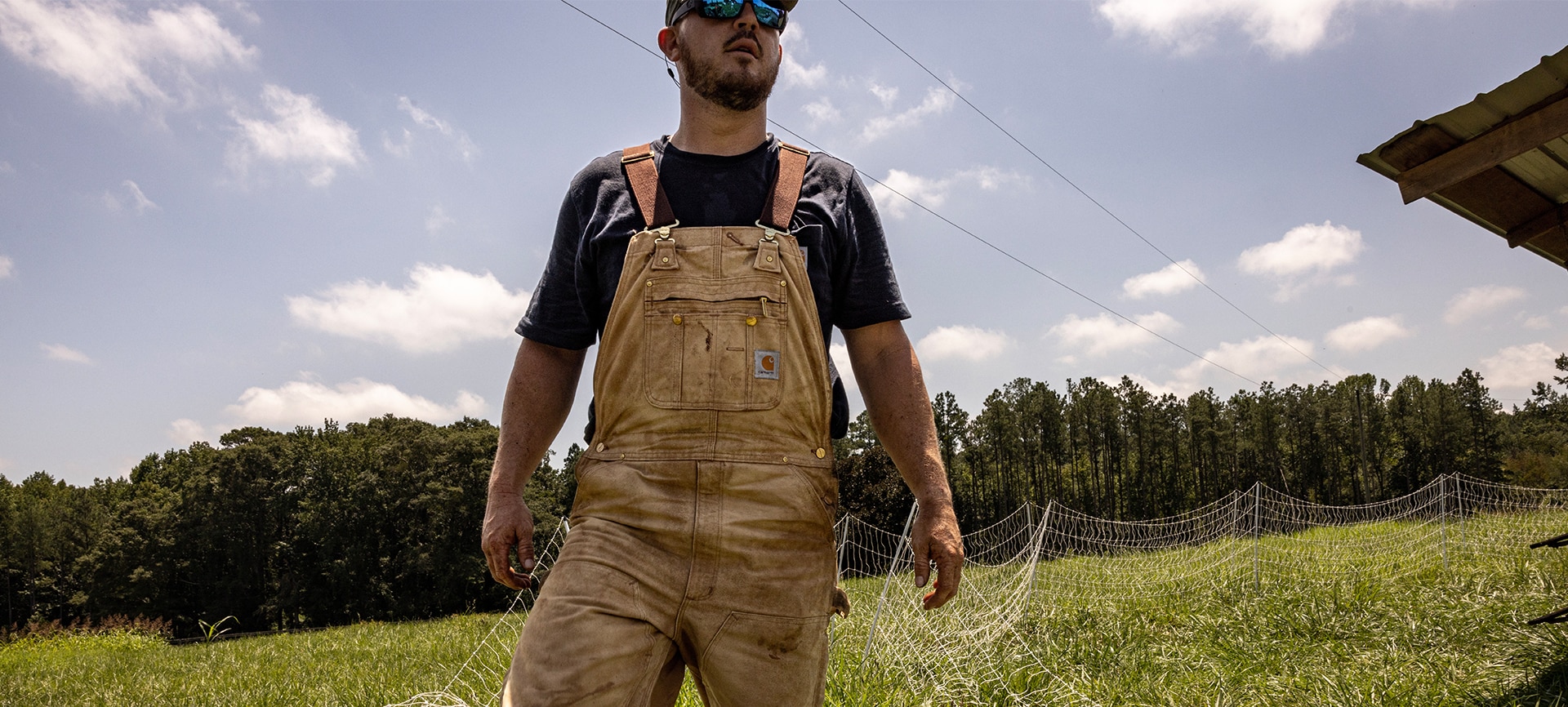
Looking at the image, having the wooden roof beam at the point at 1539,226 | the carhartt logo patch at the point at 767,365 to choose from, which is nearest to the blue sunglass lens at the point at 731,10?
the carhartt logo patch at the point at 767,365

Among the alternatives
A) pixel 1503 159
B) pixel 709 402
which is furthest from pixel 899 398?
pixel 1503 159

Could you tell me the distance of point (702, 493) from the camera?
5.48 feet

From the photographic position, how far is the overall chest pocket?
1.73m

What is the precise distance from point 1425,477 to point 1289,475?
8.77 metres

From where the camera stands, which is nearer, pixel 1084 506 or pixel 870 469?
pixel 870 469

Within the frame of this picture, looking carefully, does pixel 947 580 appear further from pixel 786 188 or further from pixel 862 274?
pixel 786 188

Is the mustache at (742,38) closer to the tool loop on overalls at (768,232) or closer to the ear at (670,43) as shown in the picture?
the ear at (670,43)

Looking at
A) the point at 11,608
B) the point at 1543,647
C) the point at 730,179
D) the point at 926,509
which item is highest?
the point at 730,179

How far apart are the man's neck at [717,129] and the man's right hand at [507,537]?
0.93 meters

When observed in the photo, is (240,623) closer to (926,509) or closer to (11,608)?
(11,608)

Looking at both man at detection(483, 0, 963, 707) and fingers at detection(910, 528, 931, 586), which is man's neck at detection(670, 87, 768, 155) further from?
fingers at detection(910, 528, 931, 586)

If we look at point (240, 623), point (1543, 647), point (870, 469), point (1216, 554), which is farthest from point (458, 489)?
point (1543, 647)

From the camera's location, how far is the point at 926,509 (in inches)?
77.7

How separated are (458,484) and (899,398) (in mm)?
44269
